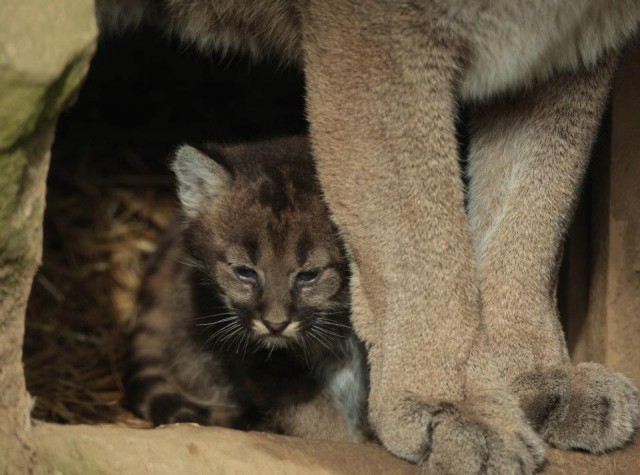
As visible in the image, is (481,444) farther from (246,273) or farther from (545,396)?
(246,273)

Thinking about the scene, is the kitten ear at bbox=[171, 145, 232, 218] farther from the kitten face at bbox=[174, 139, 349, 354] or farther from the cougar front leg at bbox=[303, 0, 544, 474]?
the cougar front leg at bbox=[303, 0, 544, 474]

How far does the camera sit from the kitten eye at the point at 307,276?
4.20 meters

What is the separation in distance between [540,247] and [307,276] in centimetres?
85

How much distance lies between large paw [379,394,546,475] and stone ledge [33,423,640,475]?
0.10 metres

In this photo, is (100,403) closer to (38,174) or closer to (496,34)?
(38,174)

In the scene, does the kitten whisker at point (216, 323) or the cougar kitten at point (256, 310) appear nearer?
the cougar kitten at point (256, 310)

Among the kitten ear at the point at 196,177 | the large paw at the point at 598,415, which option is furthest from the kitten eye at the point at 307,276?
the large paw at the point at 598,415

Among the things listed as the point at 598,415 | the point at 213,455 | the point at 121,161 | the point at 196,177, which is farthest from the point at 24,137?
the point at 121,161

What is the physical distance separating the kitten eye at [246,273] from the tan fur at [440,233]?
50 cm

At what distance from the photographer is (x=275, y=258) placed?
4188 mm

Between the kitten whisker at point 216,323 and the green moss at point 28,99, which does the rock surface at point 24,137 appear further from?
the kitten whisker at point 216,323

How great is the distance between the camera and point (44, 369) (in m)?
5.11

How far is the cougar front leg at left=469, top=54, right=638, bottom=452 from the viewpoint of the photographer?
12.5 feet

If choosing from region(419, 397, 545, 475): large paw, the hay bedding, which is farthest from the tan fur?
the hay bedding
